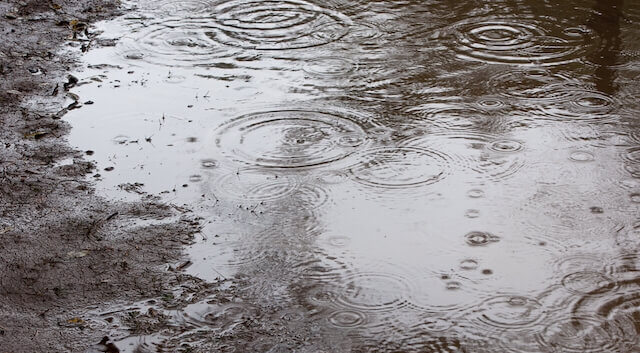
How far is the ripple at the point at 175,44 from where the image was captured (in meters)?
6.93

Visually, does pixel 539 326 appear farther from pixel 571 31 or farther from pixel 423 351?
pixel 571 31

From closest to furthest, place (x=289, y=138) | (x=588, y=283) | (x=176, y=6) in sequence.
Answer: (x=588, y=283) < (x=289, y=138) < (x=176, y=6)

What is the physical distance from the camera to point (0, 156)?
216 inches

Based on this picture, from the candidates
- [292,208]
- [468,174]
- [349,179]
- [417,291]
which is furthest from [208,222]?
[468,174]

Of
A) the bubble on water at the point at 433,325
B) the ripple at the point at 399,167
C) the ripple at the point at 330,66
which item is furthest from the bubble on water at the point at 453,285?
the ripple at the point at 330,66

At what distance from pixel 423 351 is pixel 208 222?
1.54 metres

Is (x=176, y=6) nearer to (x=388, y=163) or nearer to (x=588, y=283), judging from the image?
(x=388, y=163)

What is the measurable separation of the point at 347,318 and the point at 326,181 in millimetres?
1334

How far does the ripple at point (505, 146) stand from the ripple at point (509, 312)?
157 centimetres

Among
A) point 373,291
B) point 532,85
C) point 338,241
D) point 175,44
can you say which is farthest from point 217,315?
point 175,44

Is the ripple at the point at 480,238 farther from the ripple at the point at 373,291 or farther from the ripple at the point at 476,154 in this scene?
the ripple at the point at 476,154

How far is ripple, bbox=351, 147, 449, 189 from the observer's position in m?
5.06

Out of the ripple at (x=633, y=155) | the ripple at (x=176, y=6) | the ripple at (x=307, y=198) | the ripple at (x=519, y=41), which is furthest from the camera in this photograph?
the ripple at (x=176, y=6)

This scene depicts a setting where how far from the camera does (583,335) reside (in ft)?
12.3
